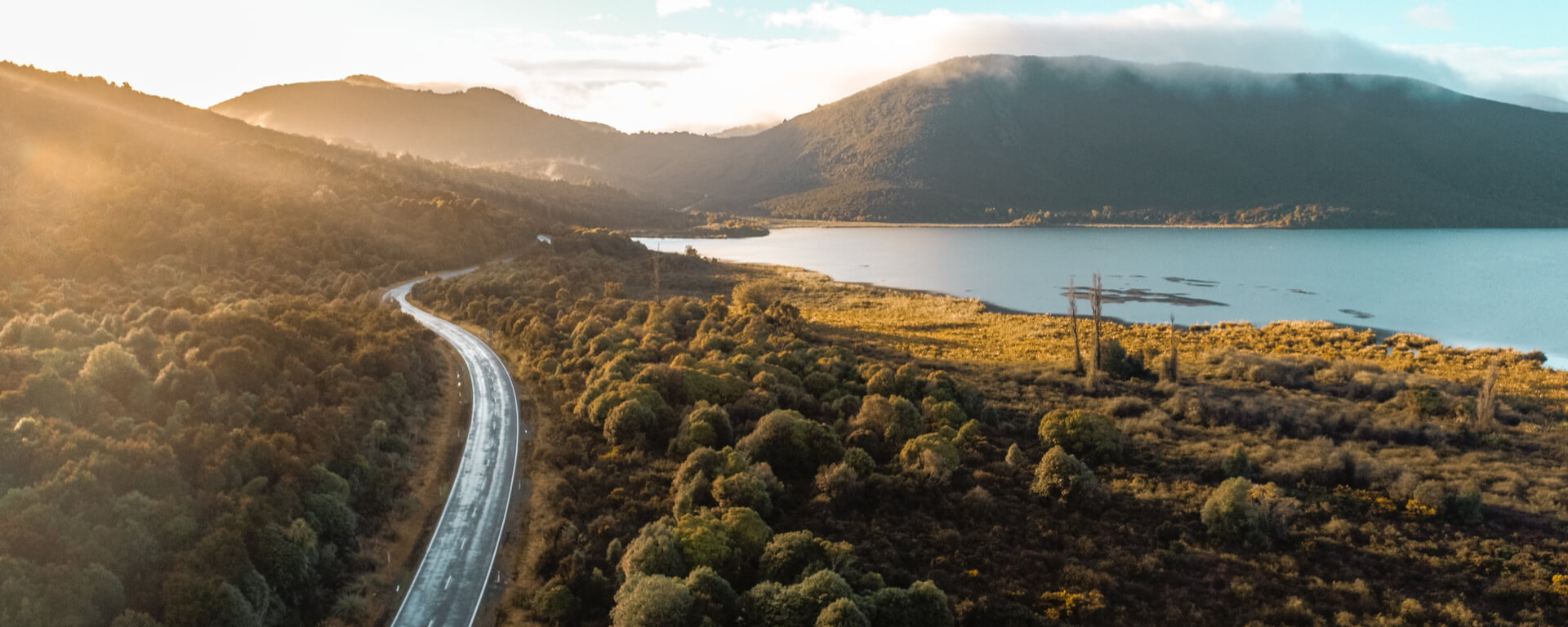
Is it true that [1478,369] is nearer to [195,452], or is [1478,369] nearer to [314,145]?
[195,452]

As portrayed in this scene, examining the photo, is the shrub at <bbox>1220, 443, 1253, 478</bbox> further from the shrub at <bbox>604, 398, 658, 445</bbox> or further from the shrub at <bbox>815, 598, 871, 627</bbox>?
the shrub at <bbox>604, 398, 658, 445</bbox>

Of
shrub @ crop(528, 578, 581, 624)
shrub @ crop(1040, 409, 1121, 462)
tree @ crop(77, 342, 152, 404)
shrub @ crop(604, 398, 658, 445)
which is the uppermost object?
tree @ crop(77, 342, 152, 404)

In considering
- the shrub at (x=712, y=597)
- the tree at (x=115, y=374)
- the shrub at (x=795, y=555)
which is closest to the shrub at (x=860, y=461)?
the shrub at (x=795, y=555)

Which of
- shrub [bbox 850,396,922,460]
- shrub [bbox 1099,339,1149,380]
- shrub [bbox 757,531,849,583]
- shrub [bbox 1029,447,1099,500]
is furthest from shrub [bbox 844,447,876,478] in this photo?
shrub [bbox 1099,339,1149,380]

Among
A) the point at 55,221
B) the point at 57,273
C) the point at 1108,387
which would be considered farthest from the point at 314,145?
the point at 1108,387

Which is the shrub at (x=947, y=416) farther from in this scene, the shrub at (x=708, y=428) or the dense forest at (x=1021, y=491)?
the shrub at (x=708, y=428)

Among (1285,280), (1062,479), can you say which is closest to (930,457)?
(1062,479)
